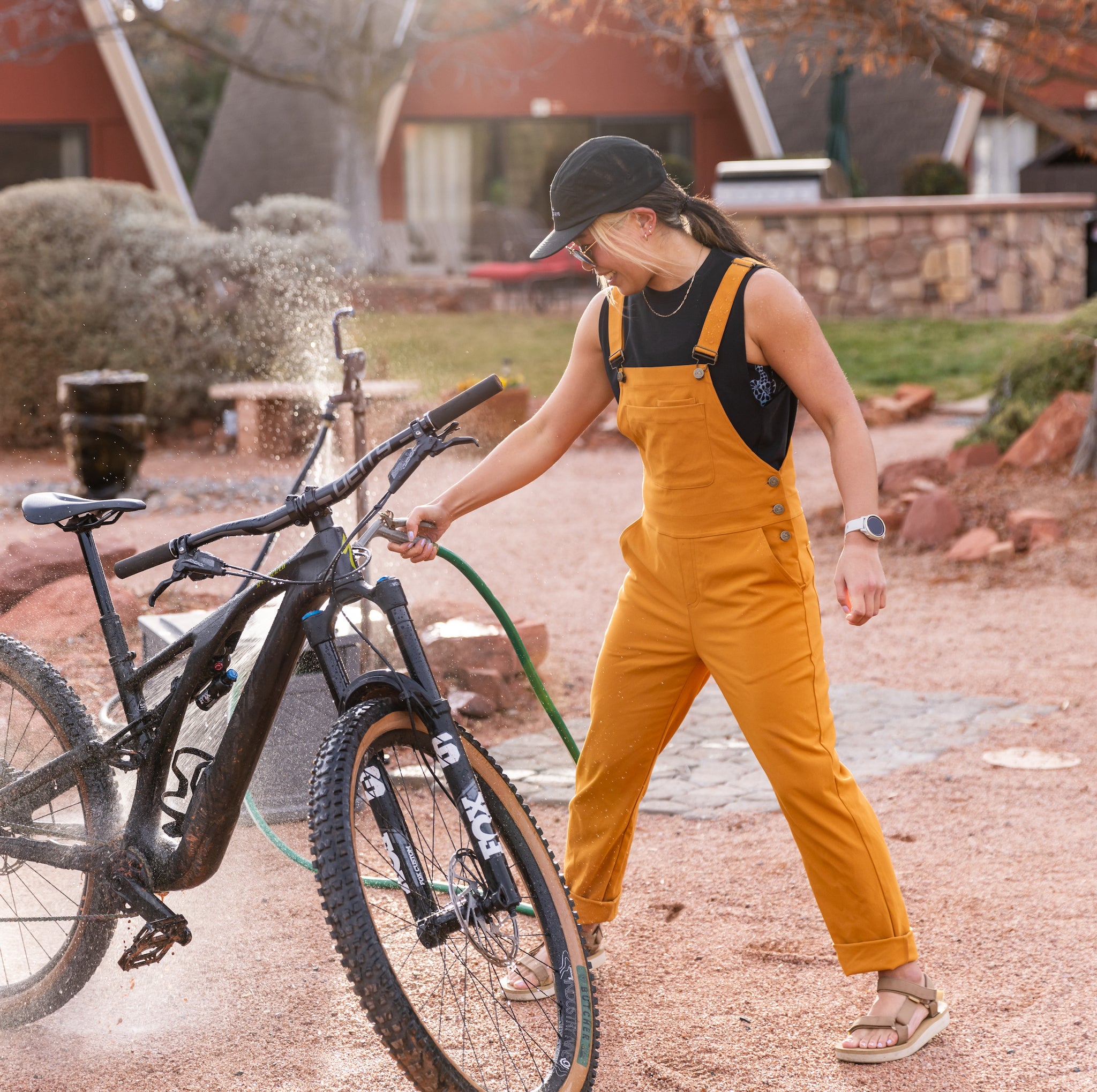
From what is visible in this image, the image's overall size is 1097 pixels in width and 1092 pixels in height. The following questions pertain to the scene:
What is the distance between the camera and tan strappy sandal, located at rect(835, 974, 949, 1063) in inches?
111

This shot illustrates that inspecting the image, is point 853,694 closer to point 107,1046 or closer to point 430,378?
point 107,1046

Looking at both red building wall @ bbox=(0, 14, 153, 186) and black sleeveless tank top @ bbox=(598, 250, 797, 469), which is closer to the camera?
black sleeveless tank top @ bbox=(598, 250, 797, 469)

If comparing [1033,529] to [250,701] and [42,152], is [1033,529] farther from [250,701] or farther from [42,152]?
[42,152]

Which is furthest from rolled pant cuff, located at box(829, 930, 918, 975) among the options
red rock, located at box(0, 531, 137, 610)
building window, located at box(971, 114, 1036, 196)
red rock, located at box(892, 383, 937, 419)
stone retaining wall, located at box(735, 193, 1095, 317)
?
building window, located at box(971, 114, 1036, 196)

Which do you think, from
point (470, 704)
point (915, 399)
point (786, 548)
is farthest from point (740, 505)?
point (915, 399)

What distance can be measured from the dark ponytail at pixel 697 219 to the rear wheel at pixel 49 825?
1.60m

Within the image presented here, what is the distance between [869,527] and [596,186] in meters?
0.82

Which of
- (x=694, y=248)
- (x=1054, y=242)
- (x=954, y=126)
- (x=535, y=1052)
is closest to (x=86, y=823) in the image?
(x=535, y=1052)

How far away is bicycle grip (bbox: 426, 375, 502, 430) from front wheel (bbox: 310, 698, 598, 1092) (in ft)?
1.64

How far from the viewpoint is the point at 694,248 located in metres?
2.80

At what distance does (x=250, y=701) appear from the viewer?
102 inches

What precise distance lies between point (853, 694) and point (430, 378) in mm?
6222

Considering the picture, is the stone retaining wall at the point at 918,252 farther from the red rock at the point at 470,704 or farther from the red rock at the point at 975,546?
the red rock at the point at 470,704

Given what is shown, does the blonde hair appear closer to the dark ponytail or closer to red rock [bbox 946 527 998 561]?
the dark ponytail
